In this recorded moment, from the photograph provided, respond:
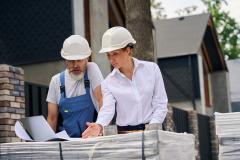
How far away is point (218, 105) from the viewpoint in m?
24.8

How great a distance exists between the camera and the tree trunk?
7.76m

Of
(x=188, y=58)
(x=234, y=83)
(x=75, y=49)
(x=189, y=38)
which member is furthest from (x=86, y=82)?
(x=234, y=83)

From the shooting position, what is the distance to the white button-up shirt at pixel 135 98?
3957 mm

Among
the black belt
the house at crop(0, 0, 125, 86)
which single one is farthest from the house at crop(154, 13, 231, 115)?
the black belt

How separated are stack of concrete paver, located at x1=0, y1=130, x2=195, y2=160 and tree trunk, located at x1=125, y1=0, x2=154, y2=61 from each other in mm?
4493

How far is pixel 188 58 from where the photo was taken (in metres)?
20.9

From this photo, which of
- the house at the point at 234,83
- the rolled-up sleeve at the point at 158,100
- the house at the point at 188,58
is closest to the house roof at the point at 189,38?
the house at the point at 188,58

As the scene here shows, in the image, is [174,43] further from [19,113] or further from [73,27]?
[19,113]

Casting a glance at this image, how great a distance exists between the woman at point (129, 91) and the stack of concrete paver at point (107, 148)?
Answer: 67 centimetres

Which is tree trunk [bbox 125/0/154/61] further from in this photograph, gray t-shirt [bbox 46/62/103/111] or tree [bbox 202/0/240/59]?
tree [bbox 202/0/240/59]

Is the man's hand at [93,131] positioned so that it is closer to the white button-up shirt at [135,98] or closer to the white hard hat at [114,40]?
the white button-up shirt at [135,98]

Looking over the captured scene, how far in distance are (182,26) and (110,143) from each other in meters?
20.2

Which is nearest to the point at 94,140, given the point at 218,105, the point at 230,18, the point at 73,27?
the point at 73,27

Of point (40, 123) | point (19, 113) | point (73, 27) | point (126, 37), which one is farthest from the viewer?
point (73, 27)
